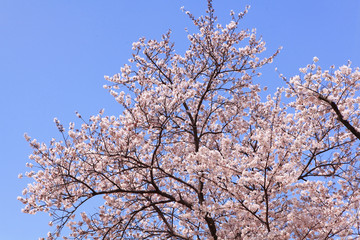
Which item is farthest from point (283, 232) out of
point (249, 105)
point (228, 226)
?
point (249, 105)

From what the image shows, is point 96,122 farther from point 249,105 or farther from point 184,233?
point 249,105

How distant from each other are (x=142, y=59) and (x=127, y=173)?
14.3 ft

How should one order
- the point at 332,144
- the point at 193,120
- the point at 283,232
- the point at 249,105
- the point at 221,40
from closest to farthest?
the point at 283,232
the point at 332,144
the point at 193,120
the point at 221,40
the point at 249,105

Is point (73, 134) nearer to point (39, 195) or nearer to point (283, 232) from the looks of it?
point (39, 195)

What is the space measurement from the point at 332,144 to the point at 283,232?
12.3ft

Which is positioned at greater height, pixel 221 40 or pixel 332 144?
pixel 221 40

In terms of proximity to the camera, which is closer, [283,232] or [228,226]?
[283,232]

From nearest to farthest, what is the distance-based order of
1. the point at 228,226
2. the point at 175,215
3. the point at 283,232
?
the point at 283,232 → the point at 228,226 → the point at 175,215

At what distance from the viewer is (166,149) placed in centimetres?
1115

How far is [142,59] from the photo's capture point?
11766mm

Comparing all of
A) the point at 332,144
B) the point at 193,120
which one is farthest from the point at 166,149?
the point at 332,144

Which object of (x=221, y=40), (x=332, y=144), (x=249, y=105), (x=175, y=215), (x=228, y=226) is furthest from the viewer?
(x=249, y=105)

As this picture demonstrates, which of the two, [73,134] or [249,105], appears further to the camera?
[249,105]

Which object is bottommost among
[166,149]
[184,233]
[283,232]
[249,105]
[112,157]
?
[283,232]
